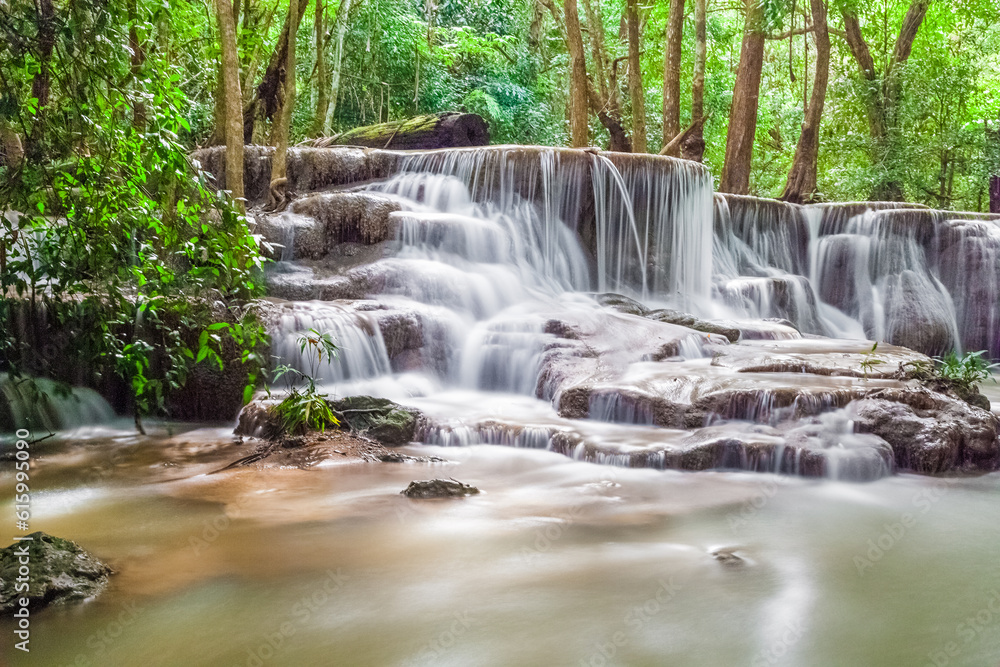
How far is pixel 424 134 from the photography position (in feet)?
51.2

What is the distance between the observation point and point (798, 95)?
26.7 metres

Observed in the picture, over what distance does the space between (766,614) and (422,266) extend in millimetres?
7230

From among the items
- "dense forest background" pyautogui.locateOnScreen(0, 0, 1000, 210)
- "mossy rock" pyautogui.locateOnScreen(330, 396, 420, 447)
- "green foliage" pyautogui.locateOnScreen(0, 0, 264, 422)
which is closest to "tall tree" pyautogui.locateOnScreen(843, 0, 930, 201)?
"dense forest background" pyautogui.locateOnScreen(0, 0, 1000, 210)

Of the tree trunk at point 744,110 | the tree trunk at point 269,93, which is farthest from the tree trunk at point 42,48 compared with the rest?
the tree trunk at point 744,110

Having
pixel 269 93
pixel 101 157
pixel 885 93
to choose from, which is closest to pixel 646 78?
pixel 885 93

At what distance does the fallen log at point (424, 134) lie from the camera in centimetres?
1555

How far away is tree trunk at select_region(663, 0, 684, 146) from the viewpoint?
15.6 m

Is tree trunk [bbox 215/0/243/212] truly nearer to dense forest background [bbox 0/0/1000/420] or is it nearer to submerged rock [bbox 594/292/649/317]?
dense forest background [bbox 0/0/1000/420]

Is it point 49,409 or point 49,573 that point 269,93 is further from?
point 49,573

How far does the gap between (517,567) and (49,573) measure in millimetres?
2010

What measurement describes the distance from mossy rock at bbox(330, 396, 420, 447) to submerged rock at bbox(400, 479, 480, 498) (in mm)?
1445

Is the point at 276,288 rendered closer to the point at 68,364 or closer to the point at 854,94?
the point at 68,364

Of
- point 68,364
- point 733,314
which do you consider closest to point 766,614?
point 68,364

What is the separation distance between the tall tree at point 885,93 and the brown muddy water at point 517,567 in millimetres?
14413
